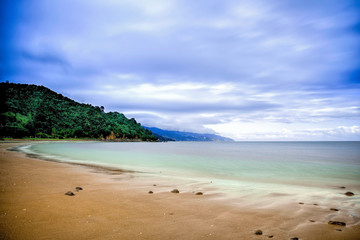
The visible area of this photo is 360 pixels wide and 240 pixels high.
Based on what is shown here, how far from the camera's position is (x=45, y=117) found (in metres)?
114

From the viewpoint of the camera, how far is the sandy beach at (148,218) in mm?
4391

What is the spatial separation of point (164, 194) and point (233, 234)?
420 cm

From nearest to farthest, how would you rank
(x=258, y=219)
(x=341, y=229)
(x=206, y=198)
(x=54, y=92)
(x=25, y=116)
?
(x=341, y=229) < (x=258, y=219) < (x=206, y=198) < (x=25, y=116) < (x=54, y=92)

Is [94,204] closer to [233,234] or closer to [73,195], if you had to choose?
[73,195]

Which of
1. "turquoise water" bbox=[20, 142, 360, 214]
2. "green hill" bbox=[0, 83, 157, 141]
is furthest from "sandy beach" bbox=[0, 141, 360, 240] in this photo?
"green hill" bbox=[0, 83, 157, 141]

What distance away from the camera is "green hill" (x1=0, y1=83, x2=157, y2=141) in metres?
94.2

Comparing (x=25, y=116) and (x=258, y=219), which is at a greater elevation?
(x=25, y=116)

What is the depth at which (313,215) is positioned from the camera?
6.18 m

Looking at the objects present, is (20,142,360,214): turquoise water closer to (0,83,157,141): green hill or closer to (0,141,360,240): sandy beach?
(0,141,360,240): sandy beach

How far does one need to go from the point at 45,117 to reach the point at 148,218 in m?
133

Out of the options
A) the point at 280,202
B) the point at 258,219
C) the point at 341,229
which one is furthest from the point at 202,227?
the point at 280,202

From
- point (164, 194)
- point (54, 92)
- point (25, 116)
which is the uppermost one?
point (54, 92)

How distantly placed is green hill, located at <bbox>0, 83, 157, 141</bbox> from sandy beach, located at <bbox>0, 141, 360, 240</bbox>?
10711 centimetres

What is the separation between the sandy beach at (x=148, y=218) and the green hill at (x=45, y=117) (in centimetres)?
10711
